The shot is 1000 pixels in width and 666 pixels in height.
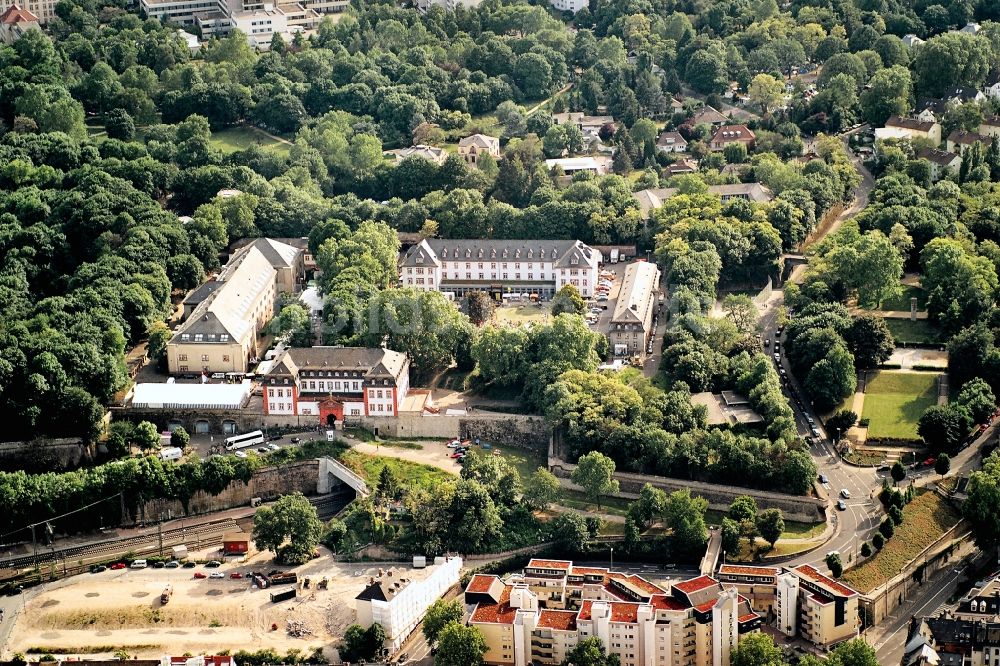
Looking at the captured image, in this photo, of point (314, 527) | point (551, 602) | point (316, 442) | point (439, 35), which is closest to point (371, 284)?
point (316, 442)

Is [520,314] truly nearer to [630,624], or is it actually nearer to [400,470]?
[400,470]

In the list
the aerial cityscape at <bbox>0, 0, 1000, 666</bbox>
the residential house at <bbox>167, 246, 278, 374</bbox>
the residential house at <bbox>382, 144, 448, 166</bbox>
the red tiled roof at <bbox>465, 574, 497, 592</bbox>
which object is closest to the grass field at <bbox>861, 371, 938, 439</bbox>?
the aerial cityscape at <bbox>0, 0, 1000, 666</bbox>

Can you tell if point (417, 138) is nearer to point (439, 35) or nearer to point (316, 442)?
point (439, 35)

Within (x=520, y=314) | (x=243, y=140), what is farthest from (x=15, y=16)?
(x=520, y=314)

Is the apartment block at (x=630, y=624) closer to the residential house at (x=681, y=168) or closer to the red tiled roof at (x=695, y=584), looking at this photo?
the red tiled roof at (x=695, y=584)

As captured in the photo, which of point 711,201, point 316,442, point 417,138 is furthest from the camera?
point 417,138

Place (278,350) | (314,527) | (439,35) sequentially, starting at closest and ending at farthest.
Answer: (314,527) < (278,350) < (439,35)
